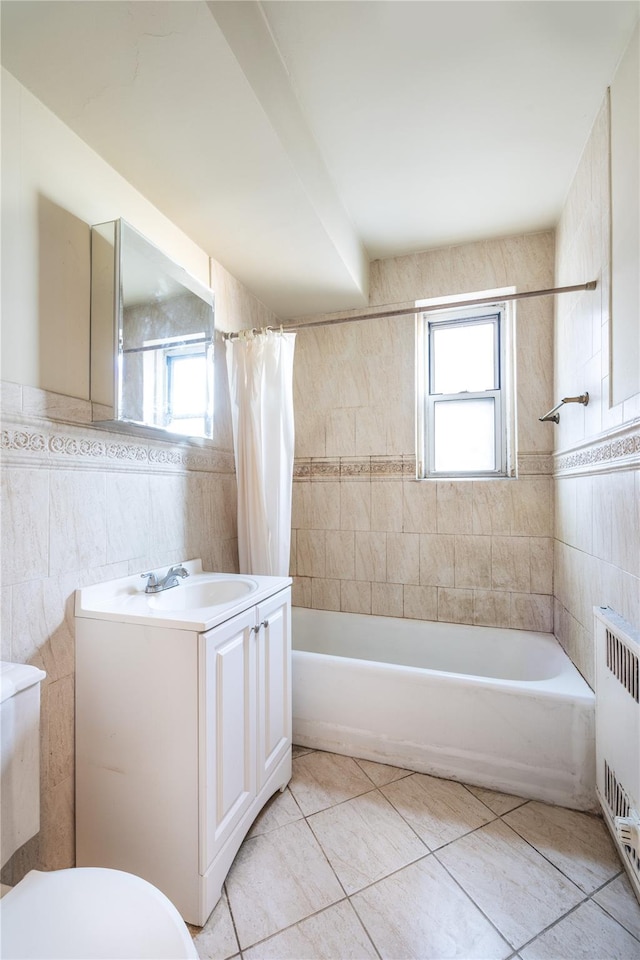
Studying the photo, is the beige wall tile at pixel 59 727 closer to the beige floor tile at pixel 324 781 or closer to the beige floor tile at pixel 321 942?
the beige floor tile at pixel 321 942

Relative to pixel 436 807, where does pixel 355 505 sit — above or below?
above

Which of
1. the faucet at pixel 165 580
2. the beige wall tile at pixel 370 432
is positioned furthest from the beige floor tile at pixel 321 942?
the beige wall tile at pixel 370 432

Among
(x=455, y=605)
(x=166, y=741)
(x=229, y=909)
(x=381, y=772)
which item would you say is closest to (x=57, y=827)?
(x=166, y=741)

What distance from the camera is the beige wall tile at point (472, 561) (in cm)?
238

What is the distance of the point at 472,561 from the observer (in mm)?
2402

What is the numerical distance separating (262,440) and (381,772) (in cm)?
154

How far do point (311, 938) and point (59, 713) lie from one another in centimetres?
91

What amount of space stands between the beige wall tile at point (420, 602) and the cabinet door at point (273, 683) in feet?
3.40

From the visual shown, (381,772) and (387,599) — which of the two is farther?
(387,599)

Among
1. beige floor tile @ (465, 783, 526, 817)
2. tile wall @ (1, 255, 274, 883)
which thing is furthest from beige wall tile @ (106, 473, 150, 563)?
beige floor tile @ (465, 783, 526, 817)

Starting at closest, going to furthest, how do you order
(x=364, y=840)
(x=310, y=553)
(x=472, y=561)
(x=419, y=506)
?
(x=364, y=840) < (x=472, y=561) < (x=419, y=506) < (x=310, y=553)

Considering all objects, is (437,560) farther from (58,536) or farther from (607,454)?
(58,536)

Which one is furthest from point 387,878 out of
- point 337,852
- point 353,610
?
point 353,610

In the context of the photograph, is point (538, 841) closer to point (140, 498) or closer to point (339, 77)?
point (140, 498)
